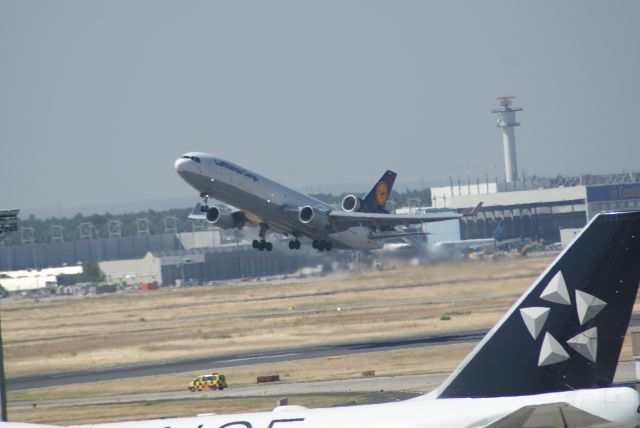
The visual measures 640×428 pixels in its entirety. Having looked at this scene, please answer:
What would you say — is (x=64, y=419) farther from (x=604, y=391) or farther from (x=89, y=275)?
(x=89, y=275)

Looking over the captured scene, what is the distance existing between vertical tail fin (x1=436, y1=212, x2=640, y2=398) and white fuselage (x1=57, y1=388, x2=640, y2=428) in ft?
3.61

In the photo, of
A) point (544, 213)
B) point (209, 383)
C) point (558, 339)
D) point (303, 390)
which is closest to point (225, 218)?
point (209, 383)

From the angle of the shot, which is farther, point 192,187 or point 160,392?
point 192,187

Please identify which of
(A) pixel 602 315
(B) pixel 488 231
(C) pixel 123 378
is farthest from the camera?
(B) pixel 488 231

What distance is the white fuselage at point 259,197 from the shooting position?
7081 cm

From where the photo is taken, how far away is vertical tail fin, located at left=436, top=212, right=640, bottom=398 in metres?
19.5

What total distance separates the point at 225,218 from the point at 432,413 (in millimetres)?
60005

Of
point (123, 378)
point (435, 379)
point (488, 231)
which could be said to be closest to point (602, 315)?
point (435, 379)

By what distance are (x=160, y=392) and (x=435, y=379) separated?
39.0 ft

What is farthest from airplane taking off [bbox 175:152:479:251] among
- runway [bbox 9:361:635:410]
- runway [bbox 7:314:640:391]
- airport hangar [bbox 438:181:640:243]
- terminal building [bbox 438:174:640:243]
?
airport hangar [bbox 438:181:640:243]

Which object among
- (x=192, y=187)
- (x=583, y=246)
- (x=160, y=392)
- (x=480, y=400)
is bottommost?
(x=160, y=392)

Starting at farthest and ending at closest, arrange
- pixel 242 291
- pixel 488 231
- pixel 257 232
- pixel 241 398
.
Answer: pixel 488 231, pixel 242 291, pixel 257 232, pixel 241 398

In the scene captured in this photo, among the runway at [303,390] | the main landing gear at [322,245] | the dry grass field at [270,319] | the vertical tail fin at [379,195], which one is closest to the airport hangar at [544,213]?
the dry grass field at [270,319]

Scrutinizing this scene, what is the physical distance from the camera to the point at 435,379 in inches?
1777
